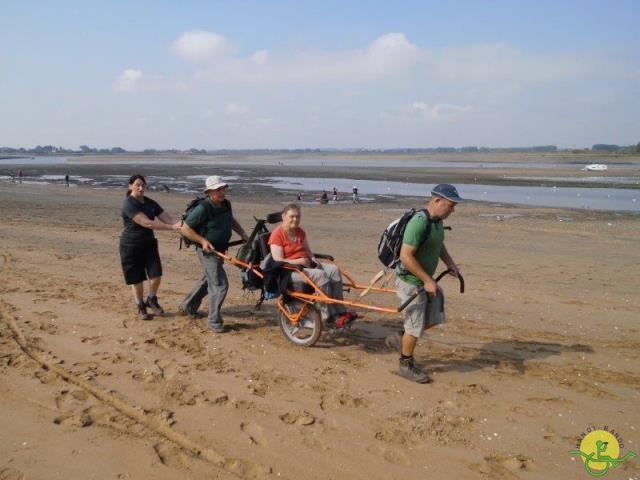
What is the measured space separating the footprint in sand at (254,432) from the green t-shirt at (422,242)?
1.90m

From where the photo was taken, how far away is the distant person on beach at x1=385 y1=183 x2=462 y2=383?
183 inches

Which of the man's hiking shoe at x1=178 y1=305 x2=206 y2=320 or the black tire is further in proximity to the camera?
the man's hiking shoe at x1=178 y1=305 x2=206 y2=320

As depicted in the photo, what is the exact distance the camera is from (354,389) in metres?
4.74

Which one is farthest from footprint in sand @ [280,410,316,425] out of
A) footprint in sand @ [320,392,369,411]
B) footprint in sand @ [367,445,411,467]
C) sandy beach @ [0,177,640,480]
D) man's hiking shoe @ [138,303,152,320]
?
man's hiking shoe @ [138,303,152,320]

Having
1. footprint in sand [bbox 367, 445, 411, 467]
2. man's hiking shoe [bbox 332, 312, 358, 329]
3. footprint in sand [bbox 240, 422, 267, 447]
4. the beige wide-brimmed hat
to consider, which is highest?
the beige wide-brimmed hat

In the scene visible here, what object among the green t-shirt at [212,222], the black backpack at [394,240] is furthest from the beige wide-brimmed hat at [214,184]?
the black backpack at [394,240]

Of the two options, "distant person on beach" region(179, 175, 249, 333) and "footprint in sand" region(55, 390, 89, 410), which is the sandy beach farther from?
"distant person on beach" region(179, 175, 249, 333)

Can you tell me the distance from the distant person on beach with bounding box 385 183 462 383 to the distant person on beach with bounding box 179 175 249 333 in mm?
2271

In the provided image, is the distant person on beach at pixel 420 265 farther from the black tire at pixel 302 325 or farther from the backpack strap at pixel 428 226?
the black tire at pixel 302 325

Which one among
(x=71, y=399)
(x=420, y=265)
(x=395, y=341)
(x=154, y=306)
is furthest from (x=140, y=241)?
(x=420, y=265)

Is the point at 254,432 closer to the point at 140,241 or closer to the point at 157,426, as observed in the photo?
the point at 157,426

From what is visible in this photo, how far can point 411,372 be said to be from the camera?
16.2 feet

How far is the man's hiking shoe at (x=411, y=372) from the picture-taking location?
16.0 feet

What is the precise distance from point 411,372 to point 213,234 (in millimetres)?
2779
